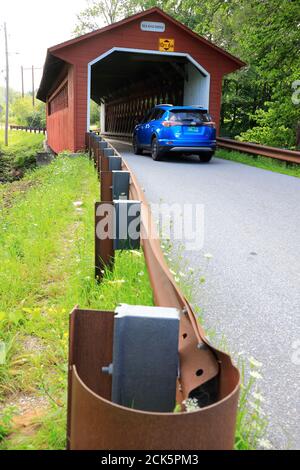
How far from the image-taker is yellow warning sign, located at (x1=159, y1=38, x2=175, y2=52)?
61.7ft

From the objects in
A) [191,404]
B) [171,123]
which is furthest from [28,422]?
[171,123]

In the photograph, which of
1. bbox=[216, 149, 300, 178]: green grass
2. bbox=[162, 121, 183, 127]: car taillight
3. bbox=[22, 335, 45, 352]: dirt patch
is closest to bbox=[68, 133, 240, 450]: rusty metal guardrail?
bbox=[22, 335, 45, 352]: dirt patch

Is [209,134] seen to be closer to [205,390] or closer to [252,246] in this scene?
[252,246]

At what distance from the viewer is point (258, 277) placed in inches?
189

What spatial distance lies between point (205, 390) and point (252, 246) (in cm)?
441

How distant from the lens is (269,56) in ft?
59.9

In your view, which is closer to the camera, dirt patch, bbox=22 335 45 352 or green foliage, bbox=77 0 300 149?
dirt patch, bbox=22 335 45 352

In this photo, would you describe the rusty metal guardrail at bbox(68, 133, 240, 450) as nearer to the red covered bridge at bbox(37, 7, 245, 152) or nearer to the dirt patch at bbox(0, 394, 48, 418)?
the dirt patch at bbox(0, 394, 48, 418)

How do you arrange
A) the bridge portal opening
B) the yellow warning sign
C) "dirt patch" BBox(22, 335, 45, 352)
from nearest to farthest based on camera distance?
1. "dirt patch" BBox(22, 335, 45, 352)
2. the yellow warning sign
3. the bridge portal opening

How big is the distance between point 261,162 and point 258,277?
473 inches

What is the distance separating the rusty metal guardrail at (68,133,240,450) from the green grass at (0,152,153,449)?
730 millimetres

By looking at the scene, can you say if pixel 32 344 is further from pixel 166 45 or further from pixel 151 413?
pixel 166 45

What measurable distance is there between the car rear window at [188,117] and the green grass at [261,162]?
2.09 m

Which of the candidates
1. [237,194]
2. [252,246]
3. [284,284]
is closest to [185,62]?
[237,194]
